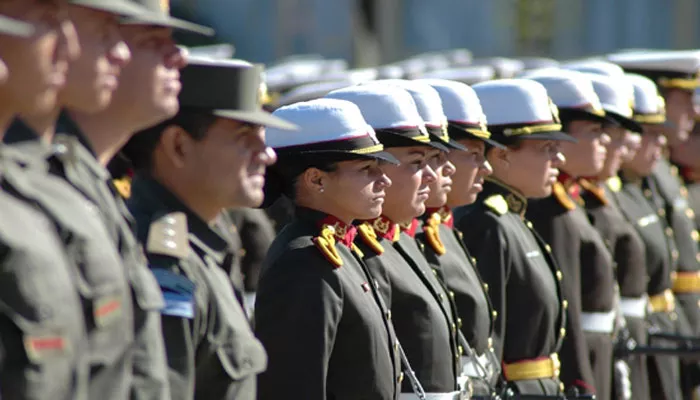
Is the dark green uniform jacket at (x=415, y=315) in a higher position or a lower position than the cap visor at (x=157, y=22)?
lower

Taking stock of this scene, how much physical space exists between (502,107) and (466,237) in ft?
1.97

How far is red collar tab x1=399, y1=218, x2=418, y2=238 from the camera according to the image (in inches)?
261

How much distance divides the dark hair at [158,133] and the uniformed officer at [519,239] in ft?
9.45

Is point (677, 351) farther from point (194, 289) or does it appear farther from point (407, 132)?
point (194, 289)

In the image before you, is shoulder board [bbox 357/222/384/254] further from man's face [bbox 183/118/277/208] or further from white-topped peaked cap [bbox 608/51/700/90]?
white-topped peaked cap [bbox 608/51/700/90]

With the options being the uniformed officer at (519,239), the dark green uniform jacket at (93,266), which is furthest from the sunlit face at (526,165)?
the dark green uniform jacket at (93,266)

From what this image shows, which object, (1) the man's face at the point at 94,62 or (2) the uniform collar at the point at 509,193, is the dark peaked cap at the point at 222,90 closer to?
(1) the man's face at the point at 94,62

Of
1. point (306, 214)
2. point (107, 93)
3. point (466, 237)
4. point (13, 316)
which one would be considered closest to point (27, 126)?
point (107, 93)

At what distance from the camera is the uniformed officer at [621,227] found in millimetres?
8977

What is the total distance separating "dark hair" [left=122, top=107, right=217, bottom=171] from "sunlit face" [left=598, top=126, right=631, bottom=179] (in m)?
4.59

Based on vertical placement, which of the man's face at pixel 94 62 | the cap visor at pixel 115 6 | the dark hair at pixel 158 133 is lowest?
the dark hair at pixel 158 133

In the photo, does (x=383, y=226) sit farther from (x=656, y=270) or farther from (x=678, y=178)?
(x=678, y=178)

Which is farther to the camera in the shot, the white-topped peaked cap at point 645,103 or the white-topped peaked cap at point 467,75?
the white-topped peaked cap at point 467,75

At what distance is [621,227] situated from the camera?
9.13 m
